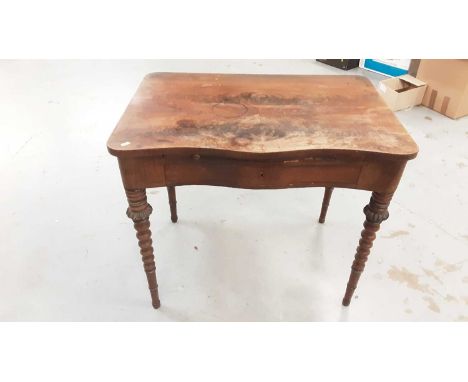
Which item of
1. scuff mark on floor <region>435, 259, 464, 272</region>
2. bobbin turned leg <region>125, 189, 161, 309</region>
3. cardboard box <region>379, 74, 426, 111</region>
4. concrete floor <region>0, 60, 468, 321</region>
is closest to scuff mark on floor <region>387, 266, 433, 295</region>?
concrete floor <region>0, 60, 468, 321</region>

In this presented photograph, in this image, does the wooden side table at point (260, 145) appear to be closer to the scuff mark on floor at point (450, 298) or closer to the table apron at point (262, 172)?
the table apron at point (262, 172)

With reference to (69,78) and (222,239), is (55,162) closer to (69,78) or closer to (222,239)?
(222,239)

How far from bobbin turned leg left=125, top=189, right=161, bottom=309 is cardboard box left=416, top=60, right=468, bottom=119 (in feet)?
7.10

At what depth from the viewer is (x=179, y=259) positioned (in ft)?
4.51

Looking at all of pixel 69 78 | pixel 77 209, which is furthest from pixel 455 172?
pixel 69 78

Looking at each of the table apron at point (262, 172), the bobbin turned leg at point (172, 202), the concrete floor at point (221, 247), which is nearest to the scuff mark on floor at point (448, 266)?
the concrete floor at point (221, 247)

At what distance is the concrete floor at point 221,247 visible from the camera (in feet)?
3.95

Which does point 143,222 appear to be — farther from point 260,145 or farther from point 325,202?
point 325,202

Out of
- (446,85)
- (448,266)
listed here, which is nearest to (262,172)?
(448,266)

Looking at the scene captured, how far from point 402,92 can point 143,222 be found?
2.03 metres

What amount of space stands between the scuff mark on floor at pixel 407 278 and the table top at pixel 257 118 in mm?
639

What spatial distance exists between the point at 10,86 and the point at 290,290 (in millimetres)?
2680

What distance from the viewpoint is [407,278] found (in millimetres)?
1288

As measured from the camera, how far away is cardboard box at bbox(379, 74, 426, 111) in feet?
7.67
